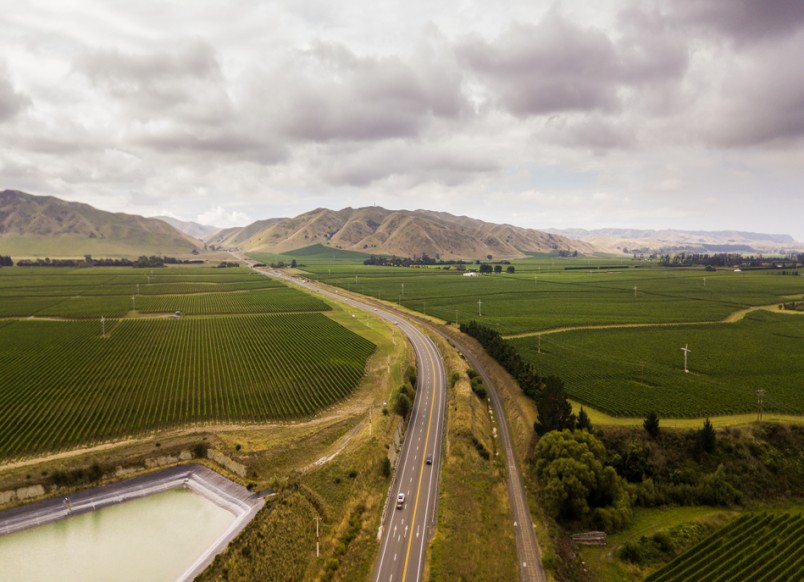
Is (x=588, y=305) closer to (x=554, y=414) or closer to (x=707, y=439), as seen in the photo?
(x=707, y=439)

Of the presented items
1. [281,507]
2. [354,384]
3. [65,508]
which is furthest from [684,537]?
[65,508]

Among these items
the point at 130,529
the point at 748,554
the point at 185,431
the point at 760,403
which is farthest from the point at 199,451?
the point at 760,403

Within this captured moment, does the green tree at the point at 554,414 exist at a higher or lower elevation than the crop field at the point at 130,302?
lower

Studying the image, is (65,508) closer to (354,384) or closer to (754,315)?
(354,384)

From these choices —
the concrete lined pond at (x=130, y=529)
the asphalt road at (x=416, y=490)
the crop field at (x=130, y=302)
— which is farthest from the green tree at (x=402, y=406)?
the crop field at (x=130, y=302)

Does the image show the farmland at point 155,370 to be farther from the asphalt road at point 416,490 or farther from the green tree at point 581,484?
the green tree at point 581,484

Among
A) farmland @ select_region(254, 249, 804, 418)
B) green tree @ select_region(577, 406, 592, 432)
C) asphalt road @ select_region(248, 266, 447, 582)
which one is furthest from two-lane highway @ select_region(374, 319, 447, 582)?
farmland @ select_region(254, 249, 804, 418)
